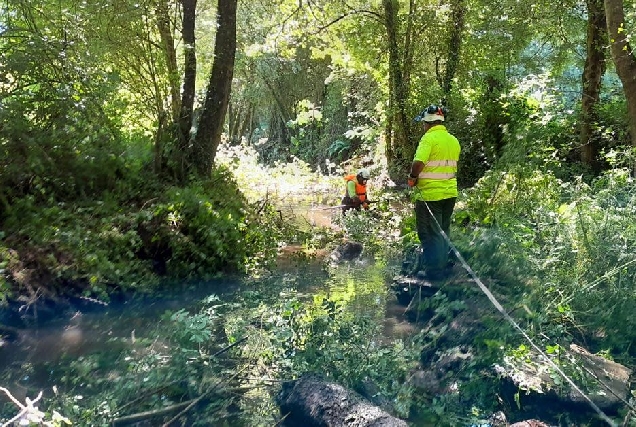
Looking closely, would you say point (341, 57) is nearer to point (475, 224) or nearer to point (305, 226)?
point (305, 226)

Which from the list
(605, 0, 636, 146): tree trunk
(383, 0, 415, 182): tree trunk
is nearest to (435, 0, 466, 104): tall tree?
(383, 0, 415, 182): tree trunk

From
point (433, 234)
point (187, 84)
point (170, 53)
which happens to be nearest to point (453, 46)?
point (187, 84)

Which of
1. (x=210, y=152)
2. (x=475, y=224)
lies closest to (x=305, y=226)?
(x=210, y=152)

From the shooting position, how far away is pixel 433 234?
824 centimetres

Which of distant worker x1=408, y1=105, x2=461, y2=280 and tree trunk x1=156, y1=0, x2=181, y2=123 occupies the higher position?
tree trunk x1=156, y1=0, x2=181, y2=123

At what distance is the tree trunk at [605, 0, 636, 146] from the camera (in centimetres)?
917

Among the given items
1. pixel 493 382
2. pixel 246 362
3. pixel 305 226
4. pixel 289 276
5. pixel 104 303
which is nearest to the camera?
pixel 493 382

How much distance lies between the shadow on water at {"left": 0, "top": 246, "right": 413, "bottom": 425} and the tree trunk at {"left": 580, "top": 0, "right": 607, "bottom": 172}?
6.16 m

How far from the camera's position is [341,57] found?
61.2 ft

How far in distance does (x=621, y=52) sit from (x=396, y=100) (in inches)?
393

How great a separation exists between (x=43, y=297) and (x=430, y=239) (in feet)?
15.8

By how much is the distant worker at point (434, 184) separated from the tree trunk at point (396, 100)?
11030 mm

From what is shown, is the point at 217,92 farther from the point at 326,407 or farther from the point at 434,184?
the point at 326,407

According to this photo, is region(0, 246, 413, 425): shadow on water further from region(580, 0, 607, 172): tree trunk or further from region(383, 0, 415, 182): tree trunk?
region(383, 0, 415, 182): tree trunk
